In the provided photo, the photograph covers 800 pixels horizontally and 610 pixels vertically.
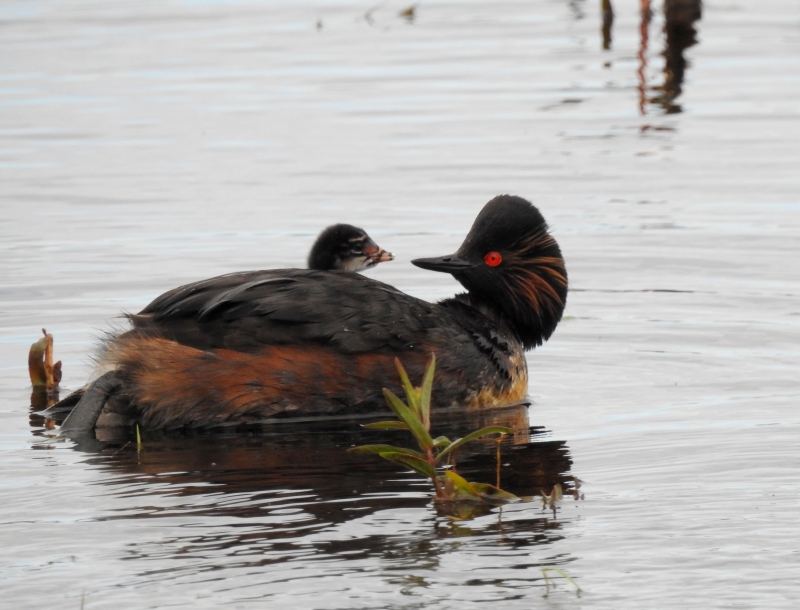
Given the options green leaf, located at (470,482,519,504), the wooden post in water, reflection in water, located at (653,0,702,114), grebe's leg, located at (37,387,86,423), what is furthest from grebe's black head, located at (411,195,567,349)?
the wooden post in water

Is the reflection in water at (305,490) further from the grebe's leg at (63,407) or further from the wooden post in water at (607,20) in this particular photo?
the wooden post in water at (607,20)

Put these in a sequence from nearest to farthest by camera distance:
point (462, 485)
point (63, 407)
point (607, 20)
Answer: point (462, 485) < point (63, 407) < point (607, 20)

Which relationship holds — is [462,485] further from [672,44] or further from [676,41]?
[676,41]

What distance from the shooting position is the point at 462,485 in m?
5.55

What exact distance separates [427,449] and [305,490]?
2.52 ft

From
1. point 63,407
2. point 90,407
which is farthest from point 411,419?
point 63,407

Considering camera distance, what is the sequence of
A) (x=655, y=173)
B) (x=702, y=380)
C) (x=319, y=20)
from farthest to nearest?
(x=319, y=20), (x=655, y=173), (x=702, y=380)

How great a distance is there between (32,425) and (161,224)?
16.6 ft

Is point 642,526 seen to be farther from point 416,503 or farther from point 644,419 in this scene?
point 644,419

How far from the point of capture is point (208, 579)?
15.7 ft

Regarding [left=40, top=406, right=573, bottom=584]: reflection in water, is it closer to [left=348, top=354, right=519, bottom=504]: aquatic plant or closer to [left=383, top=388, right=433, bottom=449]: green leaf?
[left=348, top=354, right=519, bottom=504]: aquatic plant

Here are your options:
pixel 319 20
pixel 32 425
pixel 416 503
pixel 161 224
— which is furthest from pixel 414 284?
pixel 319 20

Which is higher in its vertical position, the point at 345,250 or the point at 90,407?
the point at 345,250

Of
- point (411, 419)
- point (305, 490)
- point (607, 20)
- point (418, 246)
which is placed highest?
point (607, 20)
